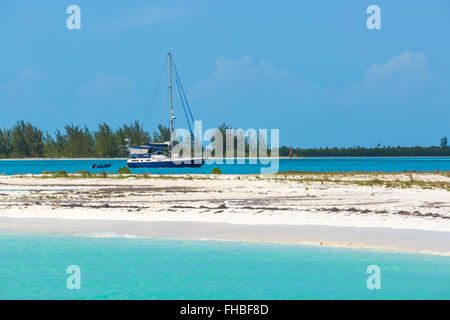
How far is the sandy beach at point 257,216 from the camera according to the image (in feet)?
51.2

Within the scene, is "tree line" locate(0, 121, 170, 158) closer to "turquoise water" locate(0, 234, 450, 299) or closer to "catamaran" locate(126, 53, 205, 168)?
"catamaran" locate(126, 53, 205, 168)

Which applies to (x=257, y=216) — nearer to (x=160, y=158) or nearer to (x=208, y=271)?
(x=208, y=271)

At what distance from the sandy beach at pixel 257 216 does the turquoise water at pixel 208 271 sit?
101 centimetres

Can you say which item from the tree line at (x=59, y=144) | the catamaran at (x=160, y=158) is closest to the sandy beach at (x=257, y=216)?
the catamaran at (x=160, y=158)

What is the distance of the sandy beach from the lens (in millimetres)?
15602

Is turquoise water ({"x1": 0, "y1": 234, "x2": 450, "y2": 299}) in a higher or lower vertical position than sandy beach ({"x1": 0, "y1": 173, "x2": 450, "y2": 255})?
lower

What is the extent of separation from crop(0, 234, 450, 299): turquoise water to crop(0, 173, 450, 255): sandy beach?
101cm

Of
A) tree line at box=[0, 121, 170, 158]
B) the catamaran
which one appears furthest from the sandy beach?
tree line at box=[0, 121, 170, 158]

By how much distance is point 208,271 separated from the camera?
12.8 meters

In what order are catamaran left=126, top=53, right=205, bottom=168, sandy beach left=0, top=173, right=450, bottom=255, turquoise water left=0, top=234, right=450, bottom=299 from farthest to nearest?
1. catamaran left=126, top=53, right=205, bottom=168
2. sandy beach left=0, top=173, right=450, bottom=255
3. turquoise water left=0, top=234, right=450, bottom=299

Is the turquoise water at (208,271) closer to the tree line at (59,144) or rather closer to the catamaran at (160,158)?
the catamaran at (160,158)
